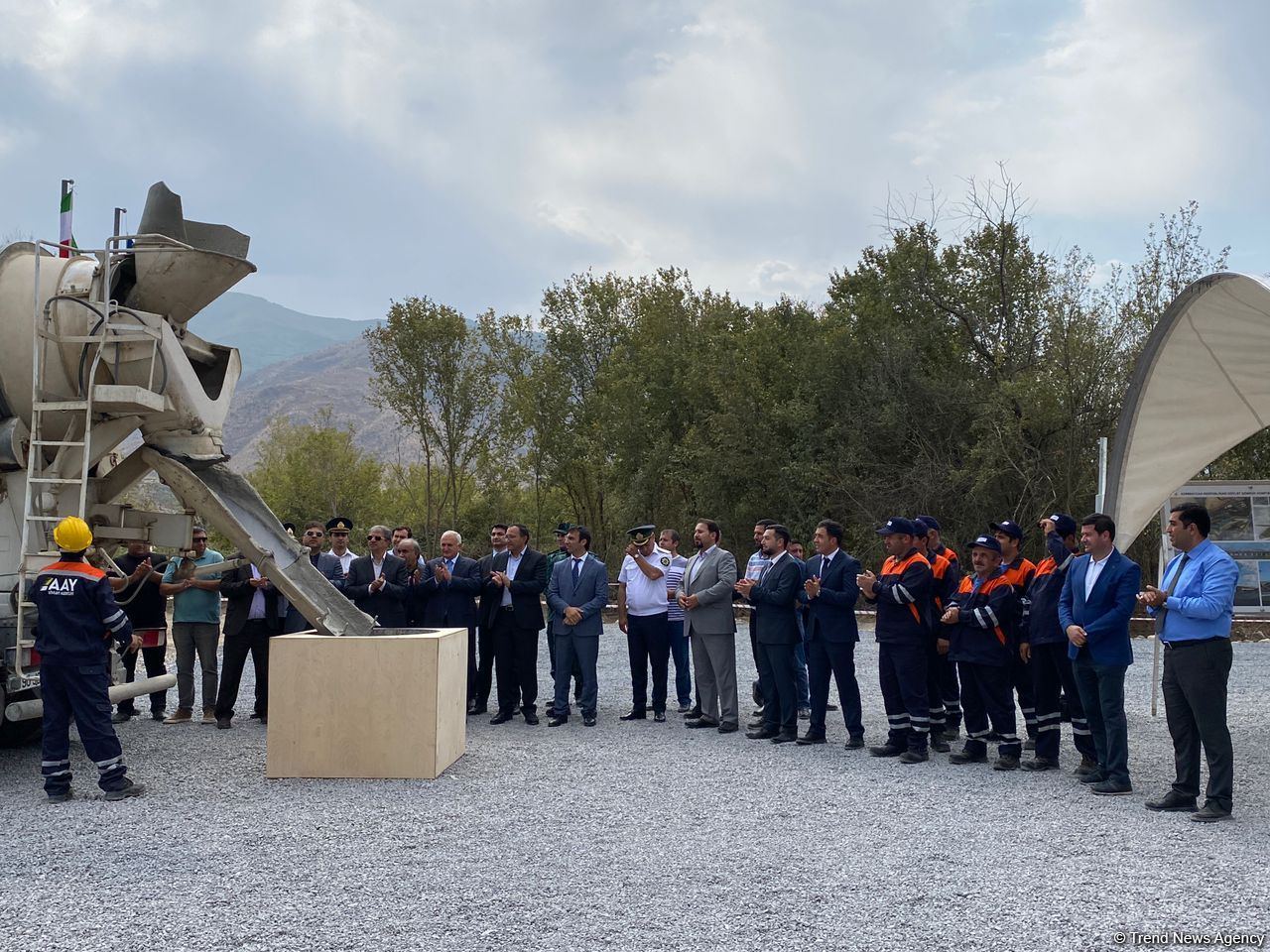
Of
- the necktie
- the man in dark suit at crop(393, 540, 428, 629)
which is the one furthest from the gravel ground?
the man in dark suit at crop(393, 540, 428, 629)

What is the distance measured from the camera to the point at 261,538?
853 centimetres

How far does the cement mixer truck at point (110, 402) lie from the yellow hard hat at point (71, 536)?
77cm

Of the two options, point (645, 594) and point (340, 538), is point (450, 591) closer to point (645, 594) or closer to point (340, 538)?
point (340, 538)

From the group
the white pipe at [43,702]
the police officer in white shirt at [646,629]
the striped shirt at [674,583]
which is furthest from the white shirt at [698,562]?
the white pipe at [43,702]

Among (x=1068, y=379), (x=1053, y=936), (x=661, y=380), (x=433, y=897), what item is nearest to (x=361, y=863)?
(x=433, y=897)

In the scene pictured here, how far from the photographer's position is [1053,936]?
14.1 feet

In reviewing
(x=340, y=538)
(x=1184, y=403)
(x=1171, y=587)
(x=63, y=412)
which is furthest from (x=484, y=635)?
(x=1184, y=403)

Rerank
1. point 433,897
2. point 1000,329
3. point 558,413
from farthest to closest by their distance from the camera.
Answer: point 558,413 < point 1000,329 < point 433,897

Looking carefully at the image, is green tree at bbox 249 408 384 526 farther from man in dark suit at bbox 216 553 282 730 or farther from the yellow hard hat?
the yellow hard hat

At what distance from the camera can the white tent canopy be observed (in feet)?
30.0

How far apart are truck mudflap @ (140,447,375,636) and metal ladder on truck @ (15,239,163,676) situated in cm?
58

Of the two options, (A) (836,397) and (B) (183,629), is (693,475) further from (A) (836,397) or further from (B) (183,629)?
(B) (183,629)

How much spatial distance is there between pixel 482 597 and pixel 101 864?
537 cm

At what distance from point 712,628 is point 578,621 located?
51.2 inches
